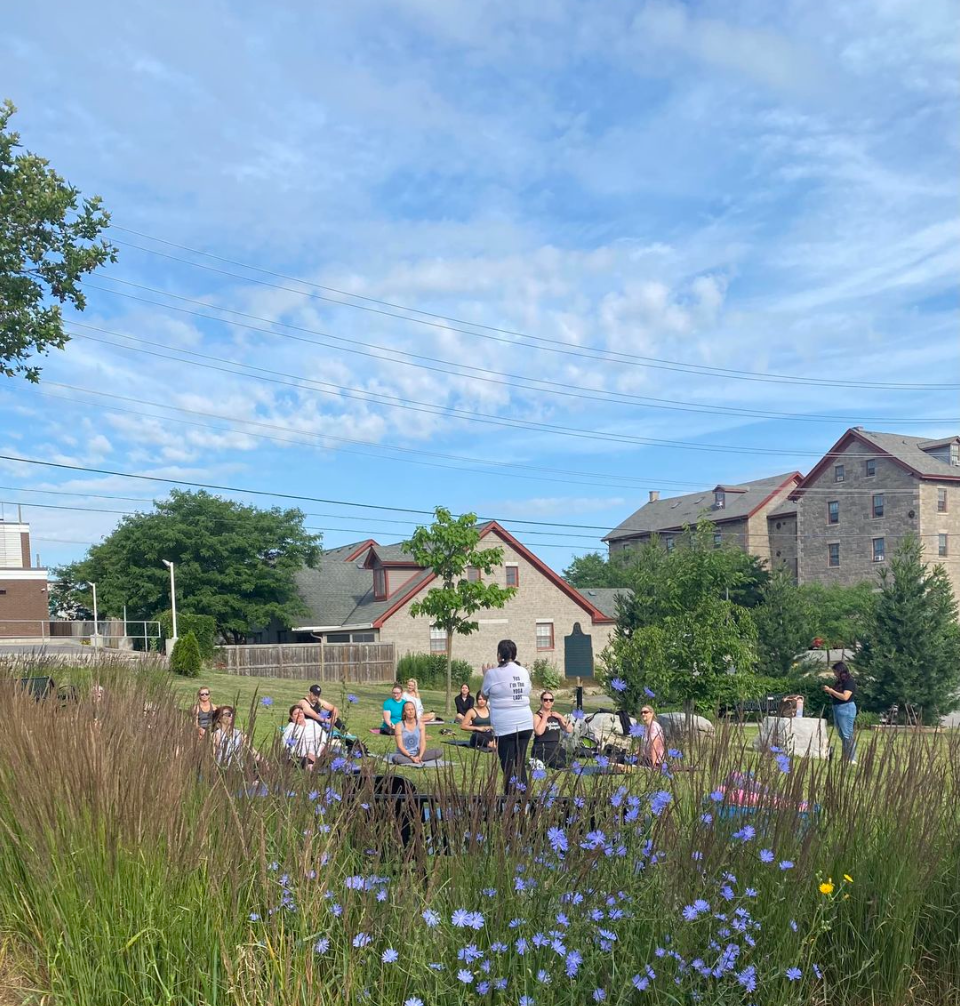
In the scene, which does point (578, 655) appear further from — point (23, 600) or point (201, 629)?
point (23, 600)

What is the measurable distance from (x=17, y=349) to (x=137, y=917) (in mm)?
21231

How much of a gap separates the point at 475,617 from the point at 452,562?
1717 cm

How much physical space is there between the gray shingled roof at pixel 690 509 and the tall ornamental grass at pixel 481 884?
209 feet

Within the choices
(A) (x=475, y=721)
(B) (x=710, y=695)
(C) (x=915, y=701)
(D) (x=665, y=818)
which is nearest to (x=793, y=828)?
(D) (x=665, y=818)

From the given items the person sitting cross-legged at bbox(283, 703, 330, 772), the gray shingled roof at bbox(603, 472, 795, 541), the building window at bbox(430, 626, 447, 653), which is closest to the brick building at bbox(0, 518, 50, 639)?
the building window at bbox(430, 626, 447, 653)

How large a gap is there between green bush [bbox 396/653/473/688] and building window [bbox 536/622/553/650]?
733 centimetres

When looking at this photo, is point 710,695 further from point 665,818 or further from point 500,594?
point 665,818

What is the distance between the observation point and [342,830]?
370cm

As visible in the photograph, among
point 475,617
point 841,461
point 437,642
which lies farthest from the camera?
point 841,461

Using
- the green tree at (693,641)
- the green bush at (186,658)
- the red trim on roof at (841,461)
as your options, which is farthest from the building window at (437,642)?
the red trim on roof at (841,461)

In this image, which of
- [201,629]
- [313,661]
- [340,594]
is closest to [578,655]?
[201,629]

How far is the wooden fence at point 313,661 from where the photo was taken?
40.2 metres

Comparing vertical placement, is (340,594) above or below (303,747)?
below

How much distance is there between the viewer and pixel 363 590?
175ft
